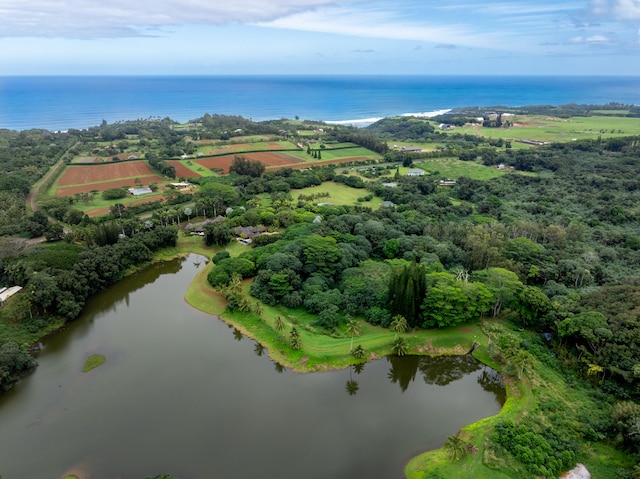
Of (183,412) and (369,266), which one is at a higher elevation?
(369,266)

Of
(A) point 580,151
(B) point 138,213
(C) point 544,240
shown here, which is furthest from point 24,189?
(A) point 580,151

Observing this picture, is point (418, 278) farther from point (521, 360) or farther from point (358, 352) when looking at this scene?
point (521, 360)

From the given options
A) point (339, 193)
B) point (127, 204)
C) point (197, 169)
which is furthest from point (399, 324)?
point (197, 169)

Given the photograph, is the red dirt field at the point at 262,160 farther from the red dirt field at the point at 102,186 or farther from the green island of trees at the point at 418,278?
the red dirt field at the point at 102,186

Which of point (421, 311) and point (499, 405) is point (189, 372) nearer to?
point (421, 311)

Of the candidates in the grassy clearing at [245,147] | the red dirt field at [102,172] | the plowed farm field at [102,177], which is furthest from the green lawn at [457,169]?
the red dirt field at [102,172]

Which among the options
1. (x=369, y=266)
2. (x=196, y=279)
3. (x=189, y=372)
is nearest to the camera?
(x=189, y=372)

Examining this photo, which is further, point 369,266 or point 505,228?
point 505,228

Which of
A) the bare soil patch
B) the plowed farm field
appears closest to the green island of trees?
the plowed farm field
